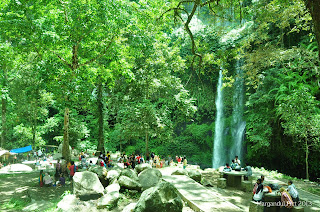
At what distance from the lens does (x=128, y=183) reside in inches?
357

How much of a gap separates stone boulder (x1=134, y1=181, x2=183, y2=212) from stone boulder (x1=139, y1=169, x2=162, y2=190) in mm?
3108

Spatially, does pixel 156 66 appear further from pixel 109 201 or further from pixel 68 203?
pixel 68 203

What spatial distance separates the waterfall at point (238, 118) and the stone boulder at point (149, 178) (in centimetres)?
1461

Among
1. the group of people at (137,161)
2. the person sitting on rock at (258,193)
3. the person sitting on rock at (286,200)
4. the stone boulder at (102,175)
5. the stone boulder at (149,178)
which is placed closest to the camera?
the person sitting on rock at (286,200)

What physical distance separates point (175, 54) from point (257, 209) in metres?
12.7

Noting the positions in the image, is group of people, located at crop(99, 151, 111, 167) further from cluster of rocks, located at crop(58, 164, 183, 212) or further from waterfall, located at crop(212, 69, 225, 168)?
waterfall, located at crop(212, 69, 225, 168)

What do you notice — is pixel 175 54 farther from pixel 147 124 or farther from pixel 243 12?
pixel 243 12

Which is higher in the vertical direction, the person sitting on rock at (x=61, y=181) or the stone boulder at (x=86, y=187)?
the stone boulder at (x=86, y=187)

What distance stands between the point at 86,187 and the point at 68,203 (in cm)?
Answer: 106

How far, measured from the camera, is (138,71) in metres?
15.9

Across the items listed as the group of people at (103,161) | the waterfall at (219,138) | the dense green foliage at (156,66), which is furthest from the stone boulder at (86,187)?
the waterfall at (219,138)

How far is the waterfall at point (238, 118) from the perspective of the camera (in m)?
22.5

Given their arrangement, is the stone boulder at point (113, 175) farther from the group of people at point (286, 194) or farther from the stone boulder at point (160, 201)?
the group of people at point (286, 194)

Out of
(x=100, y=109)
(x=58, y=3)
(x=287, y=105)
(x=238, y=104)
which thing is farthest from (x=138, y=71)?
(x=238, y=104)
